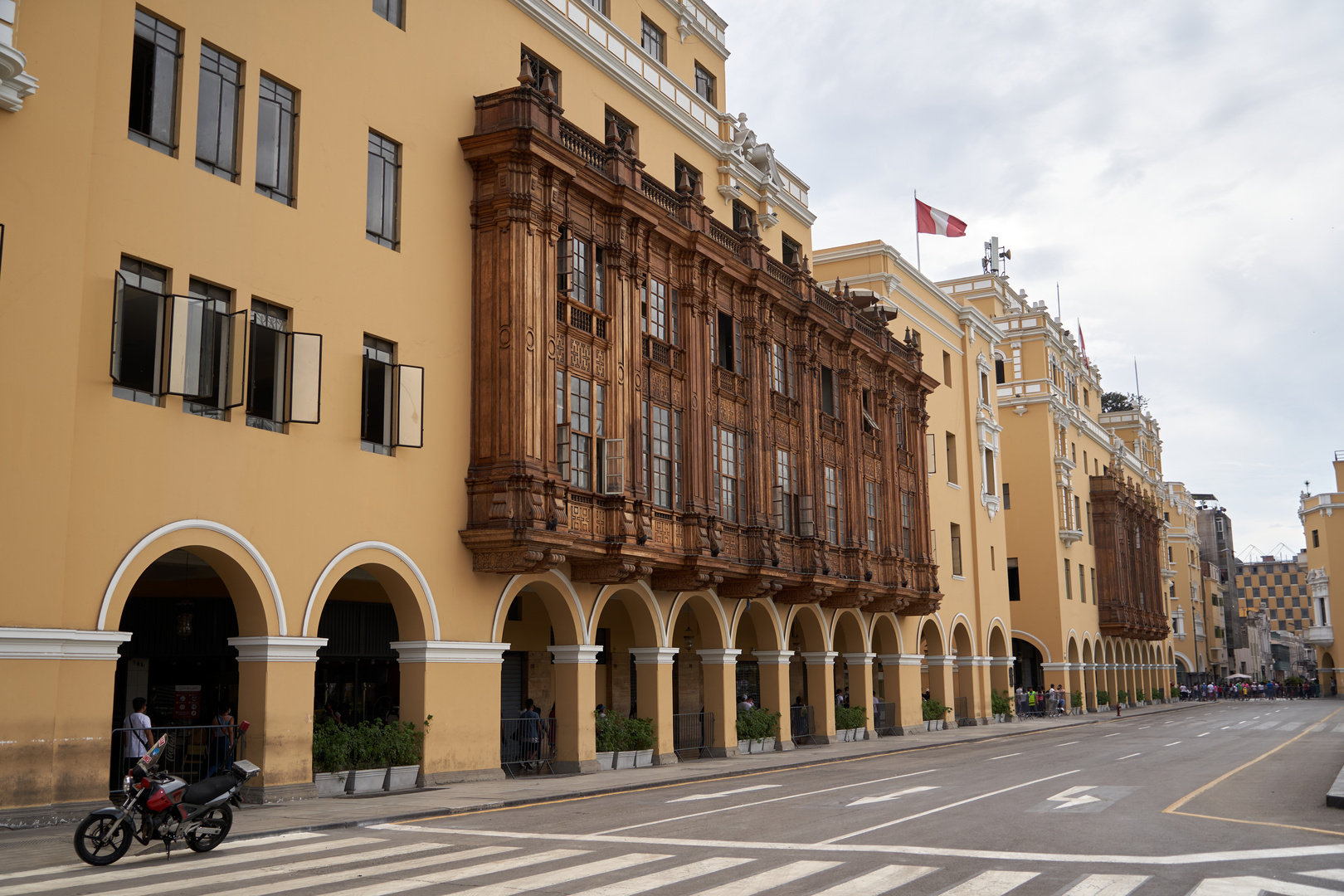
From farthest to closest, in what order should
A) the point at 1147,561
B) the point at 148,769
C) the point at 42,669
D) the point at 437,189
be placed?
the point at 1147,561 → the point at 437,189 → the point at 42,669 → the point at 148,769

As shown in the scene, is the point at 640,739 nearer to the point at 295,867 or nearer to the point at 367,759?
the point at 367,759

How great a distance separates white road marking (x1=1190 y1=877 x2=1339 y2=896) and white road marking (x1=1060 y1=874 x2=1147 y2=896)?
558mm

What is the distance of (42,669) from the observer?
15219mm

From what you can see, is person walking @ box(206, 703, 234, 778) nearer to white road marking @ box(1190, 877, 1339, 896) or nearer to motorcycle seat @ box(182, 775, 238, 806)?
motorcycle seat @ box(182, 775, 238, 806)

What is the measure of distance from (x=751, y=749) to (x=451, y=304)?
16.1m

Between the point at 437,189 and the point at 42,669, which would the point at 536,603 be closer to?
the point at 437,189

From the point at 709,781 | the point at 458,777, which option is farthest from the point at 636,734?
the point at 458,777

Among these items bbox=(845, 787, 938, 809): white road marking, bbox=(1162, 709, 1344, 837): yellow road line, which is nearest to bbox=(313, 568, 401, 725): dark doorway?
bbox=(845, 787, 938, 809): white road marking

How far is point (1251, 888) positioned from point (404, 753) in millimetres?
14430

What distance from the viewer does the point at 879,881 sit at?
11.4 meters

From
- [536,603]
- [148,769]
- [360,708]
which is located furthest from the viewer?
[536,603]

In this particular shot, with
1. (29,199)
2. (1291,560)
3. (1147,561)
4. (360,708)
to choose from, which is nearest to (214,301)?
(29,199)

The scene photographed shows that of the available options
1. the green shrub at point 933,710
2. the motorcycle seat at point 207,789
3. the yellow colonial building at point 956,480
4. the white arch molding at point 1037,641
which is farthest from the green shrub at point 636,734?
the white arch molding at point 1037,641

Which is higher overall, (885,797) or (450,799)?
(450,799)
